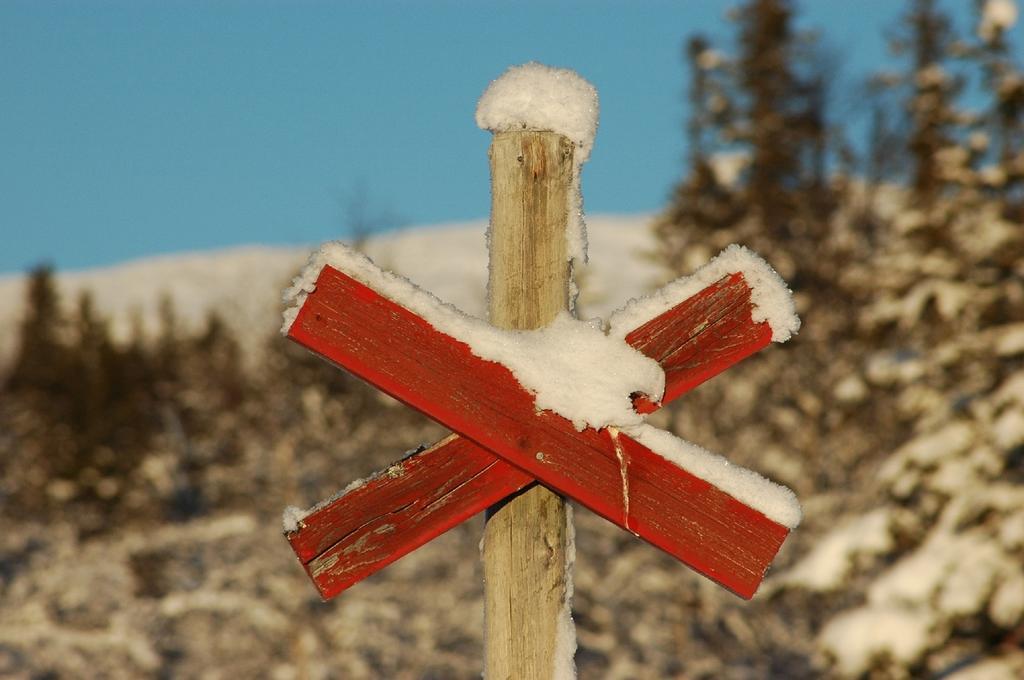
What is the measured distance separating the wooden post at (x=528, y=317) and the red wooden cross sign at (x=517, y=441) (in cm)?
16

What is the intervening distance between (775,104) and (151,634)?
1692cm

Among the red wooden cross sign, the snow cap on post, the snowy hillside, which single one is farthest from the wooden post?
the snowy hillside

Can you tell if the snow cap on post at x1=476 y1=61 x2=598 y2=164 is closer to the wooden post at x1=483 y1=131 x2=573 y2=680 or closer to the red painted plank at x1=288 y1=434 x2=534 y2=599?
the wooden post at x1=483 y1=131 x2=573 y2=680

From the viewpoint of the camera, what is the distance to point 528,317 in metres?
2.61

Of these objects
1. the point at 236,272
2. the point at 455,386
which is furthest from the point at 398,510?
the point at 236,272

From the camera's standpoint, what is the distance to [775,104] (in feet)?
82.5

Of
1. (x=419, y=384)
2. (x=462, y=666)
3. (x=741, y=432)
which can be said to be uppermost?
(x=741, y=432)

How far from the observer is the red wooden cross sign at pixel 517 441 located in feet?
7.88

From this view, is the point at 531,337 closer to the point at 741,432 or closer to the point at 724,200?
the point at 741,432

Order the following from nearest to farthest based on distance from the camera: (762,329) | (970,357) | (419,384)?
(419,384)
(762,329)
(970,357)

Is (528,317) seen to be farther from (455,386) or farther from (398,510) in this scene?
(398,510)

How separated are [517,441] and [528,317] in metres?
0.33

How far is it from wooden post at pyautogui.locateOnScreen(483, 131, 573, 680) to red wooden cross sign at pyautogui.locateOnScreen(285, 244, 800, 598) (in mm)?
162

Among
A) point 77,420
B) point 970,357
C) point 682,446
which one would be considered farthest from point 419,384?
point 77,420
